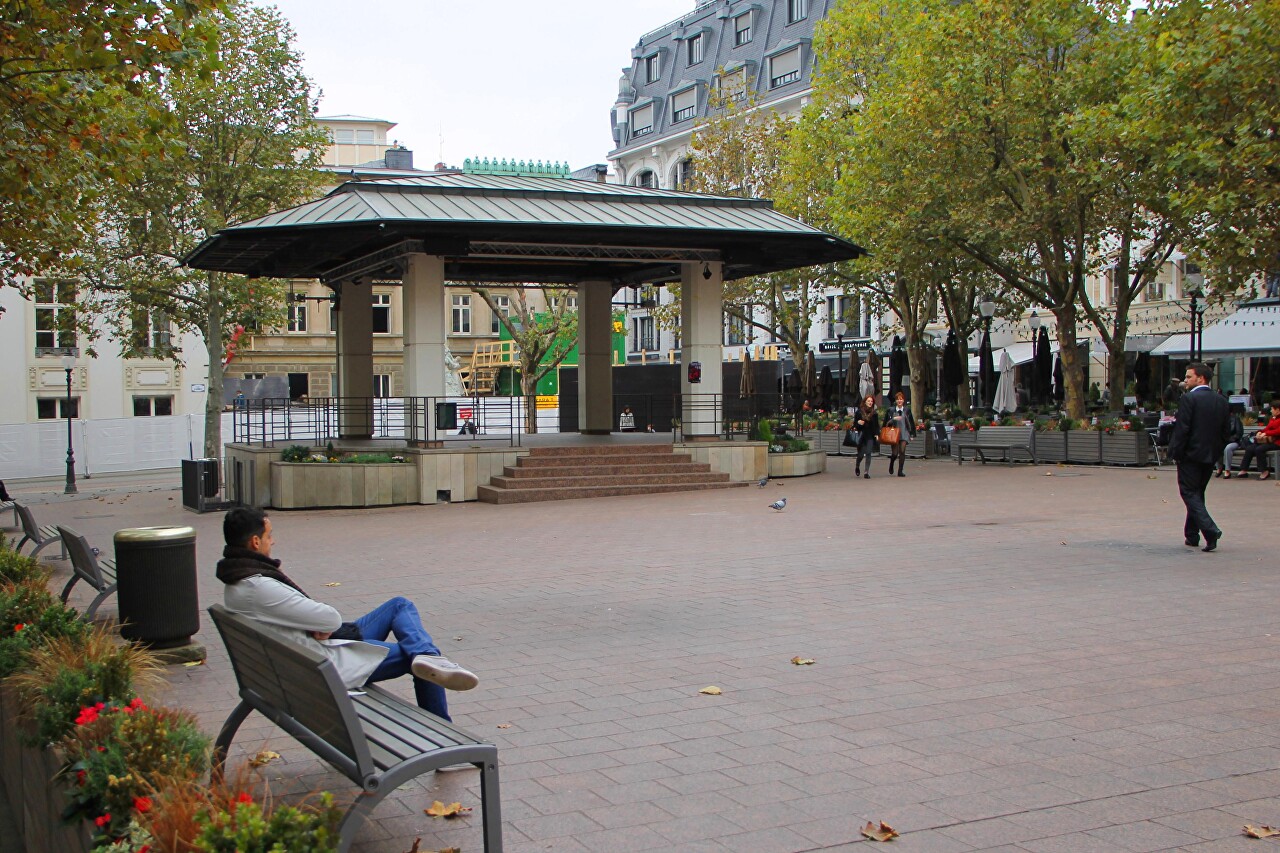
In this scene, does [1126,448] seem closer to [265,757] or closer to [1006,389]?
[1006,389]

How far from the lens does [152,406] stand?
46.9 metres

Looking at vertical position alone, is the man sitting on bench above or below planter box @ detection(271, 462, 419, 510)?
above

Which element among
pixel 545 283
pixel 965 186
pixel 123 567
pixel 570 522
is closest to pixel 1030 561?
pixel 570 522

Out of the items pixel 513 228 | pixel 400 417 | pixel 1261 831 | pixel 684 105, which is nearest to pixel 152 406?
pixel 400 417

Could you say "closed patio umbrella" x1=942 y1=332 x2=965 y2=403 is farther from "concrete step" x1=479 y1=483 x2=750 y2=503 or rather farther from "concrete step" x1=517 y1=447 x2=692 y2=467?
"concrete step" x1=479 y1=483 x2=750 y2=503

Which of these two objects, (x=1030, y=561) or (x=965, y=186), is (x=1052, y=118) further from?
(x=1030, y=561)

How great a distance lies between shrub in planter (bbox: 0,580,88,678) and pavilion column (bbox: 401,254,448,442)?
14240 millimetres

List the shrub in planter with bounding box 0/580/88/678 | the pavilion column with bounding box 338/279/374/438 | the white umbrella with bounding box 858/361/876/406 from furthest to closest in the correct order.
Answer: the white umbrella with bounding box 858/361/876/406 < the pavilion column with bounding box 338/279/374/438 < the shrub in planter with bounding box 0/580/88/678

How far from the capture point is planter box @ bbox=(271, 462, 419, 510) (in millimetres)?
20344

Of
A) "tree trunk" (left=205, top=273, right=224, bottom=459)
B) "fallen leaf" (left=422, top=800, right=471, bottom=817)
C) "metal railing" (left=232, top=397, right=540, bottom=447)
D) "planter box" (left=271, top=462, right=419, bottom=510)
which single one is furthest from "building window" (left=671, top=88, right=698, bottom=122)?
"fallen leaf" (left=422, top=800, right=471, bottom=817)

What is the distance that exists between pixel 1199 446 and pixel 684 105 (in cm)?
6213

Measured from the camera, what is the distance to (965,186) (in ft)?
88.1

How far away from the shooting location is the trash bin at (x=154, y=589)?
7.86m

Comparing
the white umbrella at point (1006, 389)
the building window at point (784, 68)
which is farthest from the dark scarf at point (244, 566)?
the building window at point (784, 68)
